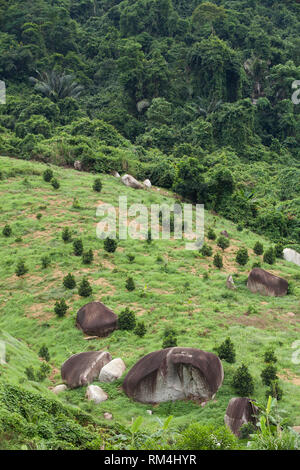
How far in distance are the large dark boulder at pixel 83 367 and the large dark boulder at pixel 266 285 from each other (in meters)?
6.95

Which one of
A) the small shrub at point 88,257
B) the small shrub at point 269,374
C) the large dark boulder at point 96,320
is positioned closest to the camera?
the small shrub at point 269,374

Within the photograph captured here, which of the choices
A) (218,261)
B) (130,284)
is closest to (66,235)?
(130,284)

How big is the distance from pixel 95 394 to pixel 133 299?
17.4 ft

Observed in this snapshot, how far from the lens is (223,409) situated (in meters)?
10.3

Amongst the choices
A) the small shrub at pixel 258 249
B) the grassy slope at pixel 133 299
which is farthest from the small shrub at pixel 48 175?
the small shrub at pixel 258 249

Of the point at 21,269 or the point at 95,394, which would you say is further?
the point at 21,269

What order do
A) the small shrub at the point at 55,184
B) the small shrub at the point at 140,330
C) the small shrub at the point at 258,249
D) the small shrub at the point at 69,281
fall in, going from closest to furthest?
the small shrub at the point at 140,330, the small shrub at the point at 69,281, the small shrub at the point at 258,249, the small shrub at the point at 55,184

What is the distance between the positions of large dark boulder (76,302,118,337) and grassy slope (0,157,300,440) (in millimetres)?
288

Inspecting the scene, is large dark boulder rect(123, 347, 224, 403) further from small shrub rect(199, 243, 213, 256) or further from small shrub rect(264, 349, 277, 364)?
small shrub rect(199, 243, 213, 256)

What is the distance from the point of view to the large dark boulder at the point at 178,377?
10.9 metres

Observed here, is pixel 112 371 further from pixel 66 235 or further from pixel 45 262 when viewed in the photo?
pixel 66 235

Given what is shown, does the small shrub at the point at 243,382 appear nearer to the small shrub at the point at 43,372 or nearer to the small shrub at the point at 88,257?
the small shrub at the point at 43,372

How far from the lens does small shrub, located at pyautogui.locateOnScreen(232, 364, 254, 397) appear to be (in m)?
10.7

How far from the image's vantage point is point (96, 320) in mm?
14281
